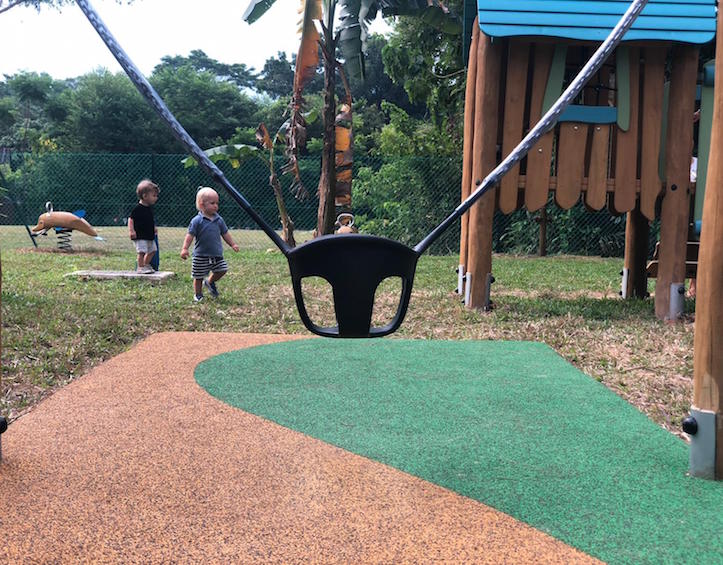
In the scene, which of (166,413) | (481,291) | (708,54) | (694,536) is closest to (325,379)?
(166,413)

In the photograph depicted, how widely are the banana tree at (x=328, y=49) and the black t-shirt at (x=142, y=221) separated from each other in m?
4.85

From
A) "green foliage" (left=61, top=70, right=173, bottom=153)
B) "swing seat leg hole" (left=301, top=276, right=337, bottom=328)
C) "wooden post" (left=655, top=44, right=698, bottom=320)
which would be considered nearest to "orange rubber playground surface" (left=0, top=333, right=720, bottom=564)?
"swing seat leg hole" (left=301, top=276, right=337, bottom=328)

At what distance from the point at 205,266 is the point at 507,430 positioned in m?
4.22

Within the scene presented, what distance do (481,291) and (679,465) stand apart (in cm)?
347

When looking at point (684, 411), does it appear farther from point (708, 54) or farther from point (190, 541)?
point (708, 54)

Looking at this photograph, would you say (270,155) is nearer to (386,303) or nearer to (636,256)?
(386,303)

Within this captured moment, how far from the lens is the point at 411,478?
89.8 inches

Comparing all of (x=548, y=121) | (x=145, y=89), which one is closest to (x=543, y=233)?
(x=548, y=121)

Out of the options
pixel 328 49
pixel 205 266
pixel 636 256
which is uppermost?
pixel 328 49

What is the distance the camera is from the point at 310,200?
16.1 metres

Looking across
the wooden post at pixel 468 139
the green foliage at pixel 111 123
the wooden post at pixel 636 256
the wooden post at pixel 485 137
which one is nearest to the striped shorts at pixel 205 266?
the wooden post at pixel 468 139

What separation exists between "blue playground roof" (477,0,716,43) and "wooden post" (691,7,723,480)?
3395mm

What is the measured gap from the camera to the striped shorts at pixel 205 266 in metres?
6.36

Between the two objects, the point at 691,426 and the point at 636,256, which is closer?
the point at 691,426
